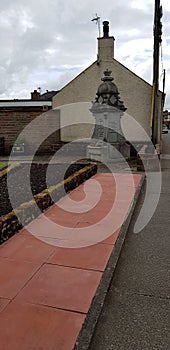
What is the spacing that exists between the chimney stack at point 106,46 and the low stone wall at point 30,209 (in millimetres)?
9031

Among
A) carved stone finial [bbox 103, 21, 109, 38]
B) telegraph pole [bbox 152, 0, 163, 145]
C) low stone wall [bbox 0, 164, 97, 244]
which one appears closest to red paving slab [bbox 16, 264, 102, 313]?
low stone wall [bbox 0, 164, 97, 244]

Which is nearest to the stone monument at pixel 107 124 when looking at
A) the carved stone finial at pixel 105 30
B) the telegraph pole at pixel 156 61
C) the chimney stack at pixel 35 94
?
the telegraph pole at pixel 156 61

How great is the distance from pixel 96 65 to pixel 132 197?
32.4 feet

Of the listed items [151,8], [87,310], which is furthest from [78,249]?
[151,8]

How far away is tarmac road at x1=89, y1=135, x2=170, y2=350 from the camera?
7.21 feet

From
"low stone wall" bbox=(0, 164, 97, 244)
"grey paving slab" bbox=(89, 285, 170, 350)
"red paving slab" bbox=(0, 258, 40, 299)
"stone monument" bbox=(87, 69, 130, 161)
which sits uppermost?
"stone monument" bbox=(87, 69, 130, 161)

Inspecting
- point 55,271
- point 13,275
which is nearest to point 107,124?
point 55,271

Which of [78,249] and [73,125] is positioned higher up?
Answer: [73,125]

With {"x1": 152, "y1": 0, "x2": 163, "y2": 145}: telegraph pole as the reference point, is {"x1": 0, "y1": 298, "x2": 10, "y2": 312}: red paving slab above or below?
below

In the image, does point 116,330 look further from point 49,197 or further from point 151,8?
point 151,8

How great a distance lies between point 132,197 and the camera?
19.4 ft

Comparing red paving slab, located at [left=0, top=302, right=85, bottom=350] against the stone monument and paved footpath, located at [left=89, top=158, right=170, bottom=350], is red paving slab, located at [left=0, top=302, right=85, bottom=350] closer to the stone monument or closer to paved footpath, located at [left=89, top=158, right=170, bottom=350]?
paved footpath, located at [left=89, top=158, right=170, bottom=350]

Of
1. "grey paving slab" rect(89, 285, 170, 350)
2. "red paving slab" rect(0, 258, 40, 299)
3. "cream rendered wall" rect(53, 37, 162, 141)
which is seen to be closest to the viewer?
"grey paving slab" rect(89, 285, 170, 350)

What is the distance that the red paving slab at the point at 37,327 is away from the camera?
A: 205 cm
